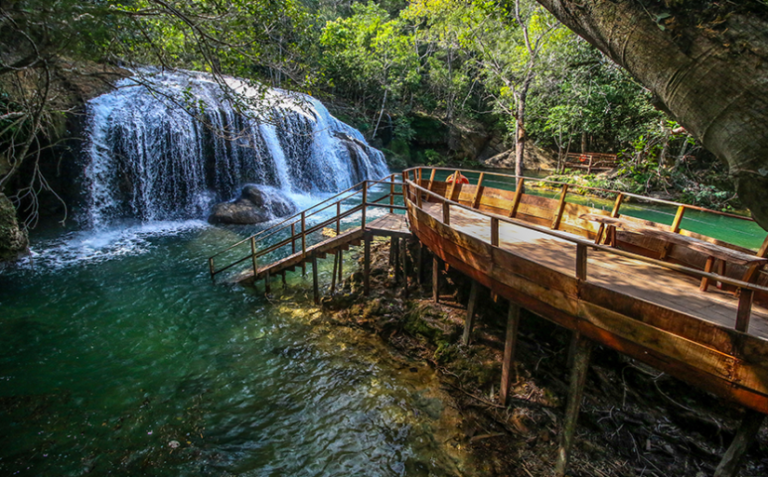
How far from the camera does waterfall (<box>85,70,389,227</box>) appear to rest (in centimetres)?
1431

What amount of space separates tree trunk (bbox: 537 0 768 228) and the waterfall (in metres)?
10.5

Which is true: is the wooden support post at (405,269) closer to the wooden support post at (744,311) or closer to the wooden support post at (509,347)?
the wooden support post at (509,347)

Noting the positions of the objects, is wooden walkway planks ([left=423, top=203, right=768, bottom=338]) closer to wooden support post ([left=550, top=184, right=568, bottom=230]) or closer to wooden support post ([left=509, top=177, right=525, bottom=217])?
wooden support post ([left=550, top=184, right=568, bottom=230])

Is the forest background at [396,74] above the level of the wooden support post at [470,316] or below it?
above

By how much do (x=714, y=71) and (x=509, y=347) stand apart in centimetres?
400

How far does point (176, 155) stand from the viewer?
15891 millimetres

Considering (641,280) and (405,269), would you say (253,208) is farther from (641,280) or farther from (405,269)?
(641,280)

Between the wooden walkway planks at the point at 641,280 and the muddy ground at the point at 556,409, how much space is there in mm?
921

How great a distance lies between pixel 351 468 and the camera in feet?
15.6

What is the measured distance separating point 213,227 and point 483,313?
41.7ft

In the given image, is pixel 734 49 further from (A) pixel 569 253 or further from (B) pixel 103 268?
(B) pixel 103 268

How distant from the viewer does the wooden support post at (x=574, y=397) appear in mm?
4207

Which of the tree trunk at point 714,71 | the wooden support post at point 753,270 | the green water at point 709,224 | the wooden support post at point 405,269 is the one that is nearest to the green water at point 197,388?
the wooden support post at point 405,269

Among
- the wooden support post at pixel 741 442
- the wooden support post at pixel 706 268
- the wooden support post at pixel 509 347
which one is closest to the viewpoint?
the wooden support post at pixel 741 442
